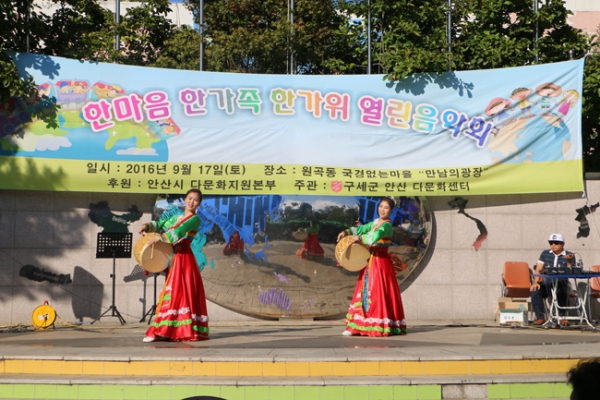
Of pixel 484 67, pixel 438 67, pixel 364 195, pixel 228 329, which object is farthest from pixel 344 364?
pixel 484 67

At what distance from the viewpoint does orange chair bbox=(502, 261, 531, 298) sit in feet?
31.1

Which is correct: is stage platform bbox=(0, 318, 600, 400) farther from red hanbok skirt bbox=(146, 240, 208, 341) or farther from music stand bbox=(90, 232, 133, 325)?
music stand bbox=(90, 232, 133, 325)

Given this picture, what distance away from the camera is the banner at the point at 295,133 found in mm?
9023

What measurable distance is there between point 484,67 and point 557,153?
5.78 feet

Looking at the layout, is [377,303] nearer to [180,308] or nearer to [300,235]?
[180,308]

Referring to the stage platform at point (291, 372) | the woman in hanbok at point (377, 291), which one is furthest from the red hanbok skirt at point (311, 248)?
the stage platform at point (291, 372)

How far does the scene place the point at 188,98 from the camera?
9289mm

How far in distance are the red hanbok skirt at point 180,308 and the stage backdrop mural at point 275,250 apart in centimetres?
216

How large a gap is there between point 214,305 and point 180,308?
2.38 metres

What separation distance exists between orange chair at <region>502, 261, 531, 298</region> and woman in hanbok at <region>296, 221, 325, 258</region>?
2144mm

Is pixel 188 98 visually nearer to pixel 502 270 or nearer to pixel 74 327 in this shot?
pixel 74 327

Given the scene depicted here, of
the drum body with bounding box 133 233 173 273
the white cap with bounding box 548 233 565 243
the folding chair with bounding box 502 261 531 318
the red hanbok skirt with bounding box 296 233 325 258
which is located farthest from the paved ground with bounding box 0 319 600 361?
the white cap with bounding box 548 233 565 243

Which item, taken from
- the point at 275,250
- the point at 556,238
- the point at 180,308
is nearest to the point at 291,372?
the point at 180,308

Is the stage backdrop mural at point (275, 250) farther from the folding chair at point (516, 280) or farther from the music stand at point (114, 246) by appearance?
the folding chair at point (516, 280)
